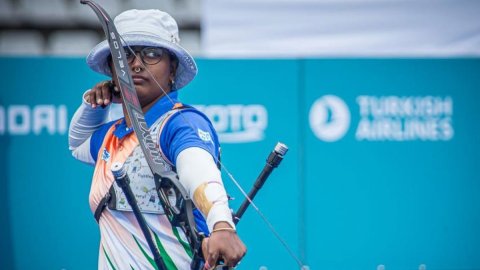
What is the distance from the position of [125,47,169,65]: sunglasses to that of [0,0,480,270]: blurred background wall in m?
2.33

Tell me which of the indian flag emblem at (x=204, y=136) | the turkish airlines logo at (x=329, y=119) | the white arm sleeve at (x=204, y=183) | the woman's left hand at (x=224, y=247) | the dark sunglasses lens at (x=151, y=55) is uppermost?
the dark sunglasses lens at (x=151, y=55)

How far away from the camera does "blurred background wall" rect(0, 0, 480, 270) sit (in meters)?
5.47

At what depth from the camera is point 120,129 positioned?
3246mm

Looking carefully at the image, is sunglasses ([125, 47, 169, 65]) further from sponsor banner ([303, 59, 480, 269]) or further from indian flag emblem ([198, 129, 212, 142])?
sponsor banner ([303, 59, 480, 269])

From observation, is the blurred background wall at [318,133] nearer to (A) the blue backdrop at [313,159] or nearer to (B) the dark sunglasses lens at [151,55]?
(A) the blue backdrop at [313,159]

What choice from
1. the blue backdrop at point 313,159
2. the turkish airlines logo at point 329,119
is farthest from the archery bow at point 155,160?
the turkish airlines logo at point 329,119

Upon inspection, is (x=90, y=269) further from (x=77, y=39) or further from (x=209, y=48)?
(x=77, y=39)

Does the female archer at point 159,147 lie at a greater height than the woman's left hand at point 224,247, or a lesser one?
greater

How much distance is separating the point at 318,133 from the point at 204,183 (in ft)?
9.62

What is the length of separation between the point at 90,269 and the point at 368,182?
1597mm

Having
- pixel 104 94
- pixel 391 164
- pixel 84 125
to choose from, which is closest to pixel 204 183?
pixel 104 94

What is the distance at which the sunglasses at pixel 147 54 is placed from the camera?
10.4ft

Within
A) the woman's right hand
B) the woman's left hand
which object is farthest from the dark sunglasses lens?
the woman's left hand

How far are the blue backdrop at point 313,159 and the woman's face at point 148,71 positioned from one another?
2263mm
